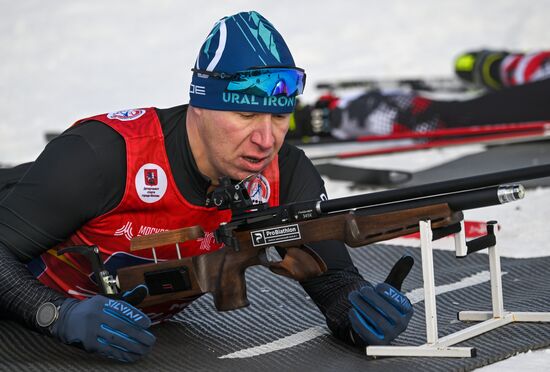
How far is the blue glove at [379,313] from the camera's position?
9.35 ft

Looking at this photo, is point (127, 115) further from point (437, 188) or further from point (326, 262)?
point (437, 188)

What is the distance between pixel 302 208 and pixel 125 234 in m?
0.58

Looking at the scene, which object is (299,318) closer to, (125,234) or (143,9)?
(125,234)

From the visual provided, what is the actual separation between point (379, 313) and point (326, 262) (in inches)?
14.5

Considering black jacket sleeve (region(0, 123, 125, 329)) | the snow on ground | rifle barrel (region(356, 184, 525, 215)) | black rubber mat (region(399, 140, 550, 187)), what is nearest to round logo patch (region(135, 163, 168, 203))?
black jacket sleeve (region(0, 123, 125, 329))

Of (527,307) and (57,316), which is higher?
(57,316)

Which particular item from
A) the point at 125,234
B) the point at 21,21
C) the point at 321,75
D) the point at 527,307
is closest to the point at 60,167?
the point at 125,234

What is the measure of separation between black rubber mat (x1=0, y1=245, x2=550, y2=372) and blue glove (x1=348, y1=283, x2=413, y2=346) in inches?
2.8

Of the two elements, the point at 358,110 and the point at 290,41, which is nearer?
the point at 358,110

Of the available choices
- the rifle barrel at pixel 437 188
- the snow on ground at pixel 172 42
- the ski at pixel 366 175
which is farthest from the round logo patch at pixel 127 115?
the snow on ground at pixel 172 42

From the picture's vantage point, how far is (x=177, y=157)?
3.17 meters

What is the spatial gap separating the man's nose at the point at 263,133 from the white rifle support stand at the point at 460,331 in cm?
49

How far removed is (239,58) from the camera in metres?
3.01

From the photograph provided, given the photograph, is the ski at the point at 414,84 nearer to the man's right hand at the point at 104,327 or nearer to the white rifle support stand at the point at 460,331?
the white rifle support stand at the point at 460,331
